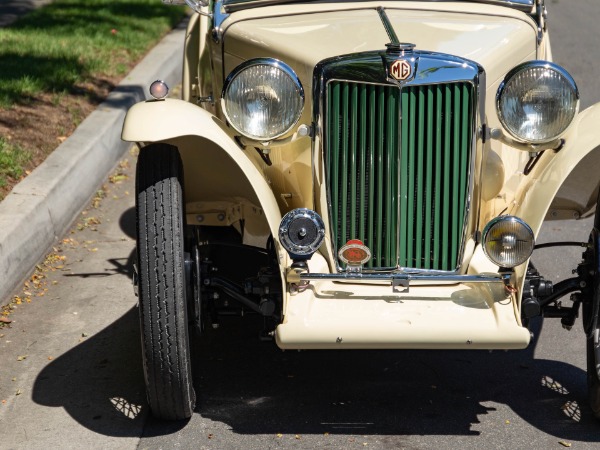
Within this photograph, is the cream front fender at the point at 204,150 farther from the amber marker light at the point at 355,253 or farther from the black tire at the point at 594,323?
the black tire at the point at 594,323

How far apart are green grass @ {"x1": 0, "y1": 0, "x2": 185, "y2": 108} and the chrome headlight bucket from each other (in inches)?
160

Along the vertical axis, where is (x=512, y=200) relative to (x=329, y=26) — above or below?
below

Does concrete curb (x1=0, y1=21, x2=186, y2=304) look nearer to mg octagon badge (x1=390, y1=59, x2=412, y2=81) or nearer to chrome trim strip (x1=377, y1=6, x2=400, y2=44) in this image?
chrome trim strip (x1=377, y1=6, x2=400, y2=44)

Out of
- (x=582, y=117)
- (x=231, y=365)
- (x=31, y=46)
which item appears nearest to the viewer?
(x=582, y=117)

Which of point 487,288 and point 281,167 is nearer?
point 487,288

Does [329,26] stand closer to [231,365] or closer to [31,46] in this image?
[231,365]

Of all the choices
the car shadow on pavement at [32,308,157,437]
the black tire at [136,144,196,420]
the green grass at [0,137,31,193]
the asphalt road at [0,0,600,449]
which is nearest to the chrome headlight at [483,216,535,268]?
the asphalt road at [0,0,600,449]

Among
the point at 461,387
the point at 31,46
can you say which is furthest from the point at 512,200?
the point at 31,46

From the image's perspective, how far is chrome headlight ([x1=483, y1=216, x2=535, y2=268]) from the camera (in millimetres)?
3920

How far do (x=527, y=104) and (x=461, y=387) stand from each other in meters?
1.31

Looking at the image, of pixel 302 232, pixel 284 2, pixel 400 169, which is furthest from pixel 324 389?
pixel 284 2

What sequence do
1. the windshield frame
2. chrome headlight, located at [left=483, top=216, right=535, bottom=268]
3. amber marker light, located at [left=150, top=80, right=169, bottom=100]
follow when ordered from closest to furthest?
chrome headlight, located at [left=483, top=216, right=535, bottom=268], amber marker light, located at [left=150, top=80, right=169, bottom=100], the windshield frame

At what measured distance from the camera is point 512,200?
4449 mm

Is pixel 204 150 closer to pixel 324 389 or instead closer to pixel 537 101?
pixel 324 389
